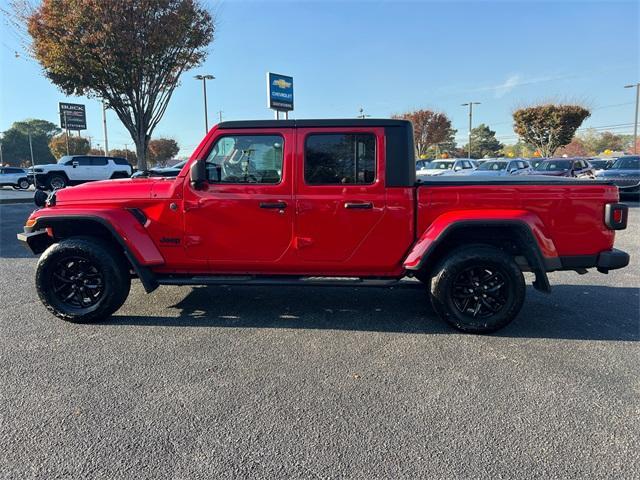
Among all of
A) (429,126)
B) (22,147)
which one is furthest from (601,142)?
(22,147)

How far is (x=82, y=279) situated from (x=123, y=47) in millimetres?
13383

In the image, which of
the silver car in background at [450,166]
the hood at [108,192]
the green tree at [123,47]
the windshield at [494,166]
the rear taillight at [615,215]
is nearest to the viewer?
the rear taillight at [615,215]

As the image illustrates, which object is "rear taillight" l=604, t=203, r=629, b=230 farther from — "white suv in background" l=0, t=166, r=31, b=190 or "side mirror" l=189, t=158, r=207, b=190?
"white suv in background" l=0, t=166, r=31, b=190

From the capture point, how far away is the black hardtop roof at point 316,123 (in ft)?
13.2

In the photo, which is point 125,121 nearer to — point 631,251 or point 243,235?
point 243,235

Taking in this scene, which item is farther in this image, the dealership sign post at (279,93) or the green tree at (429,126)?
the green tree at (429,126)

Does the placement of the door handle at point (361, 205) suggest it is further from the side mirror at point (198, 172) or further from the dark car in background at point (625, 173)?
the dark car in background at point (625, 173)

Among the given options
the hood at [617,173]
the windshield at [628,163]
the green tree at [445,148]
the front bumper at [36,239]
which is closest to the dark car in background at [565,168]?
the windshield at [628,163]

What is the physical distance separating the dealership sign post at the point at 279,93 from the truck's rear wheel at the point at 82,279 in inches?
742

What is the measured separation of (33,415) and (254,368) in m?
1.40

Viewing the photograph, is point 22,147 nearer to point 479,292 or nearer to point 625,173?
point 625,173

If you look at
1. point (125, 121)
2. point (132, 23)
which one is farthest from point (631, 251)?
point (125, 121)

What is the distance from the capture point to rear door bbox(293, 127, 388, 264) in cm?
399

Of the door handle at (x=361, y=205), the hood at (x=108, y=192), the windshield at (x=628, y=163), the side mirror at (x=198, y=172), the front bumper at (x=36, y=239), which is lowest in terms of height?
the front bumper at (x=36, y=239)
